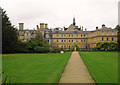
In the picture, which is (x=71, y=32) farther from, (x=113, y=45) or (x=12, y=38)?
(x=12, y=38)

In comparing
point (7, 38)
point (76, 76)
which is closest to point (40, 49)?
point (7, 38)

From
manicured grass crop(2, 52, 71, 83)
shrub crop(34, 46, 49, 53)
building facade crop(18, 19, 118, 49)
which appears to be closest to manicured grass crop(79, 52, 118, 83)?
manicured grass crop(2, 52, 71, 83)

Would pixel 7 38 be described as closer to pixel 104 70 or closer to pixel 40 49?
pixel 40 49

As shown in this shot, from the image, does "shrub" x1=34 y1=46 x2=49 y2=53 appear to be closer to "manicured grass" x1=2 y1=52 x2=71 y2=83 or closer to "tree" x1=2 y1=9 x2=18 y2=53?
"tree" x1=2 y1=9 x2=18 y2=53

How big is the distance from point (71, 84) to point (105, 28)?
188ft

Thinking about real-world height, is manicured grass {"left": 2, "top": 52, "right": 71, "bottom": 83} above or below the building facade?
below

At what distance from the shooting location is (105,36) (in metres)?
61.3

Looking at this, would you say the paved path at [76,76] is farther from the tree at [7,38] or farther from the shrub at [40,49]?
the shrub at [40,49]

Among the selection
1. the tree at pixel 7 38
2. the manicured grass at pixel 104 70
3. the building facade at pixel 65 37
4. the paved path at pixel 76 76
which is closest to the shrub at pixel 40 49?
the tree at pixel 7 38

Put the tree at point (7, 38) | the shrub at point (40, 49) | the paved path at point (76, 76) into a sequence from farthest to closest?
the shrub at point (40, 49), the tree at point (7, 38), the paved path at point (76, 76)

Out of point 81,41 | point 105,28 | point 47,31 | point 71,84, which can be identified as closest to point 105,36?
point 105,28

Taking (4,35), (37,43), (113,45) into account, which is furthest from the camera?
(113,45)

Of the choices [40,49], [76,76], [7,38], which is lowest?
[76,76]

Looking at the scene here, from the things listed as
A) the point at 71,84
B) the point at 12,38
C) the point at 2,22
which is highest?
the point at 2,22
